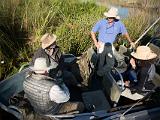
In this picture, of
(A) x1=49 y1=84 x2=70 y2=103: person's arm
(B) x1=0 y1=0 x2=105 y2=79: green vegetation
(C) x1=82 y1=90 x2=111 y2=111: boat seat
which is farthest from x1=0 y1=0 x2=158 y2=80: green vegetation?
(A) x1=49 y1=84 x2=70 y2=103: person's arm

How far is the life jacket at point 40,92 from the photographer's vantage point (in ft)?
15.6

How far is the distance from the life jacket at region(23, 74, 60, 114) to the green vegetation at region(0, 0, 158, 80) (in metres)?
2.52

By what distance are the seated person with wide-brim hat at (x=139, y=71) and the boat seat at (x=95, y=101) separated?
0.37 metres

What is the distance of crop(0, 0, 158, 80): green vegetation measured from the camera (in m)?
7.87

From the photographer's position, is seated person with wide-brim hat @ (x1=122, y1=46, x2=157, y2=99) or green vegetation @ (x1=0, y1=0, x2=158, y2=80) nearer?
seated person with wide-brim hat @ (x1=122, y1=46, x2=157, y2=99)

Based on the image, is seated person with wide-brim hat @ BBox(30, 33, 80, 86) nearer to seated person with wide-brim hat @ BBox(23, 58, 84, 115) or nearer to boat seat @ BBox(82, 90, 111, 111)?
boat seat @ BBox(82, 90, 111, 111)

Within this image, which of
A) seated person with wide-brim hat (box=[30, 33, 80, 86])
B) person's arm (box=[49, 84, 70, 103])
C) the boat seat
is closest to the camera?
person's arm (box=[49, 84, 70, 103])

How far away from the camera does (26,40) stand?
8367mm

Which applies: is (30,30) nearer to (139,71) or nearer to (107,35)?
(107,35)

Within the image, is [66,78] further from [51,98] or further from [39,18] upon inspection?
[39,18]

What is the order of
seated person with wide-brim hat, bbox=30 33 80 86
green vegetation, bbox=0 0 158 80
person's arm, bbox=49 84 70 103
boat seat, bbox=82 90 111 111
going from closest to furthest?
1. person's arm, bbox=49 84 70 103
2. boat seat, bbox=82 90 111 111
3. seated person with wide-brim hat, bbox=30 33 80 86
4. green vegetation, bbox=0 0 158 80

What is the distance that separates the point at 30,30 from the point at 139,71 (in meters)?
3.68

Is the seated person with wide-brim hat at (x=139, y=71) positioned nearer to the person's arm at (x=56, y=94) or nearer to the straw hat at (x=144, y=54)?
the straw hat at (x=144, y=54)

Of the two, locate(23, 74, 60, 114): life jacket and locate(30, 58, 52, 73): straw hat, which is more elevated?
locate(30, 58, 52, 73): straw hat
